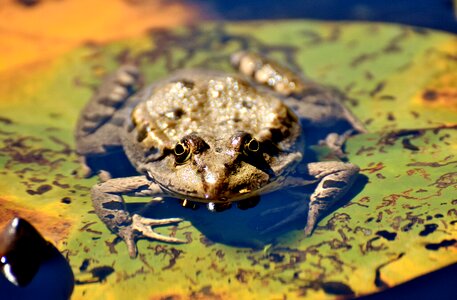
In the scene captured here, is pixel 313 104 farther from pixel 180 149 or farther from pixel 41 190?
pixel 41 190

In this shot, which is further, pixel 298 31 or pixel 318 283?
pixel 298 31

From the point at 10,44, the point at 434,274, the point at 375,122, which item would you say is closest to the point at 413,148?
the point at 375,122

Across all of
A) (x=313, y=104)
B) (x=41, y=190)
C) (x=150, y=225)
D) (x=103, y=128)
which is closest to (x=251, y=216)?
(x=150, y=225)

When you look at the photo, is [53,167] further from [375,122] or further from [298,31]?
[298,31]

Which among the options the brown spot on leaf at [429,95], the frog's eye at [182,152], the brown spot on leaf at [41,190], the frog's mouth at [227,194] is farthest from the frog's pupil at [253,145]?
the brown spot on leaf at [429,95]

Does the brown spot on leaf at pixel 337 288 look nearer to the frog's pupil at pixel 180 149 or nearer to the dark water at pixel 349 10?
the frog's pupil at pixel 180 149

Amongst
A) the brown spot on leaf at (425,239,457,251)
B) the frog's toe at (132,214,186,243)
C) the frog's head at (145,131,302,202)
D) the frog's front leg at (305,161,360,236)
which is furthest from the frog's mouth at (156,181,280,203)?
the brown spot on leaf at (425,239,457,251)

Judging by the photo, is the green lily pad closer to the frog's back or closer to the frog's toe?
the frog's toe
